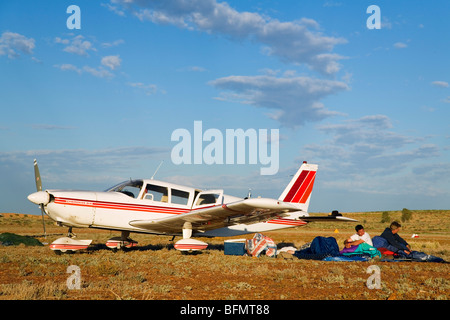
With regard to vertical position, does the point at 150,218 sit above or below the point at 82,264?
above

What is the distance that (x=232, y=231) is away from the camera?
14.6 metres

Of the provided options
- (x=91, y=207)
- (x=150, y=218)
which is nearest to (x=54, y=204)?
(x=91, y=207)

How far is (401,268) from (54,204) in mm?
9481

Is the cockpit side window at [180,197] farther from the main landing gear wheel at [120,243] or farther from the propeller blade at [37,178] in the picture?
the propeller blade at [37,178]

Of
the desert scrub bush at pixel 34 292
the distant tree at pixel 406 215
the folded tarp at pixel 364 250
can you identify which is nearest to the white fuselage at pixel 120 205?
the folded tarp at pixel 364 250

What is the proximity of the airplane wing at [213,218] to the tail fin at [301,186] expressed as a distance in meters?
1.85

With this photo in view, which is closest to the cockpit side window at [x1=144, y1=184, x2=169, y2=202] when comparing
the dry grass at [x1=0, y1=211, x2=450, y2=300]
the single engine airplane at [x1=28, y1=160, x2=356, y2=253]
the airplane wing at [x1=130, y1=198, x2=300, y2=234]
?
the single engine airplane at [x1=28, y1=160, x2=356, y2=253]

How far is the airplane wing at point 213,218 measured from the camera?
1105cm

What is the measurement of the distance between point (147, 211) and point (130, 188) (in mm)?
938

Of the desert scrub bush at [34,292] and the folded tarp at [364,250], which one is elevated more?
the desert scrub bush at [34,292]

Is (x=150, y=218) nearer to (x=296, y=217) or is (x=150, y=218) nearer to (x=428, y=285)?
(x=296, y=217)

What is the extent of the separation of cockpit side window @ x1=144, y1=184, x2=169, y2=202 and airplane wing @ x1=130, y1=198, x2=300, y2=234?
855mm

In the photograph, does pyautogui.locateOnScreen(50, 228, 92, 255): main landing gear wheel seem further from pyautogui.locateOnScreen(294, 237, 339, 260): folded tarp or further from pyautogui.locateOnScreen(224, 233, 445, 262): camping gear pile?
pyautogui.locateOnScreen(294, 237, 339, 260): folded tarp
